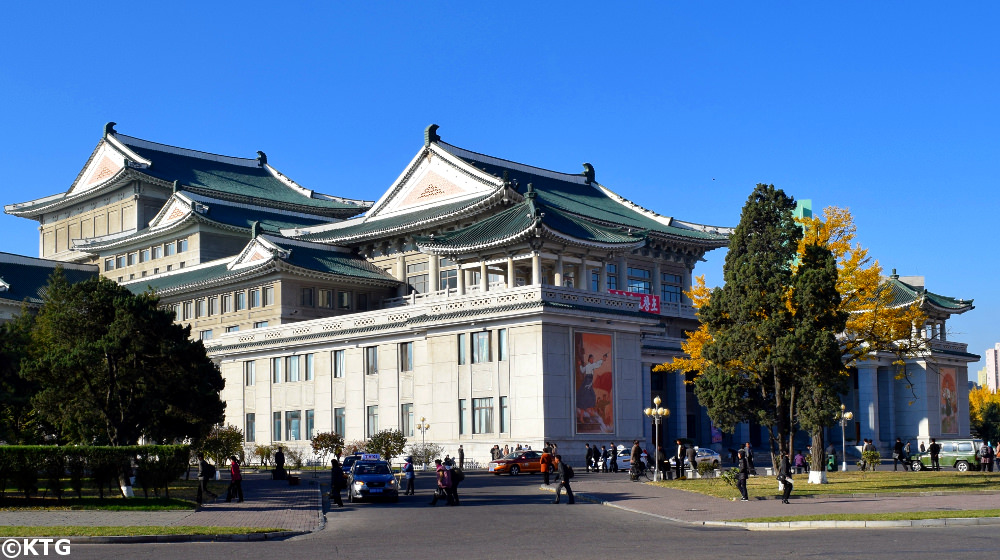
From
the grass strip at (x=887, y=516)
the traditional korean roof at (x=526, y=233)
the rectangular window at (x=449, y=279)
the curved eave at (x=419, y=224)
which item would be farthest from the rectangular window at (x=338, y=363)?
the grass strip at (x=887, y=516)

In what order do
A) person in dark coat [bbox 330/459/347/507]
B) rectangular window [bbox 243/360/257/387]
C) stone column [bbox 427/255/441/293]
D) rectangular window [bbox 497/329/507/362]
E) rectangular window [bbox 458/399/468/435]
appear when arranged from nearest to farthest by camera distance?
person in dark coat [bbox 330/459/347/507], rectangular window [bbox 497/329/507/362], rectangular window [bbox 458/399/468/435], stone column [bbox 427/255/441/293], rectangular window [bbox 243/360/257/387]

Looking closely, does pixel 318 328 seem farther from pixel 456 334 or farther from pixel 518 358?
pixel 518 358

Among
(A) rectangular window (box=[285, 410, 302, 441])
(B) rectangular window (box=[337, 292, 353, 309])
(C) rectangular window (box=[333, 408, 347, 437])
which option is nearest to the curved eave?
(B) rectangular window (box=[337, 292, 353, 309])

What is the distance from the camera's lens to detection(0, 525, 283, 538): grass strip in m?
24.9

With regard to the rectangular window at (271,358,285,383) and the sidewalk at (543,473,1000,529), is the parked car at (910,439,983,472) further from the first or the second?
the rectangular window at (271,358,285,383)

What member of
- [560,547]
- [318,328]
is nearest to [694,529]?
[560,547]

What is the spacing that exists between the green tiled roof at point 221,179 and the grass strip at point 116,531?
67.6 metres

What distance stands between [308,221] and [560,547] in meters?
76.3

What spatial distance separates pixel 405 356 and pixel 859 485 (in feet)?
99.8

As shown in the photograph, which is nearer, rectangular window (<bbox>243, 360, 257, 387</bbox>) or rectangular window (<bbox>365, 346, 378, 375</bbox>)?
rectangular window (<bbox>365, 346, 378, 375</bbox>)

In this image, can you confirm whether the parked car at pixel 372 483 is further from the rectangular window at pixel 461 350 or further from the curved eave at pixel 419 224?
the curved eave at pixel 419 224

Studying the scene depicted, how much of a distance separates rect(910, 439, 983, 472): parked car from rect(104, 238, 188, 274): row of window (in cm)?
5616

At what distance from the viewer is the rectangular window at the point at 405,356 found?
6481 centimetres

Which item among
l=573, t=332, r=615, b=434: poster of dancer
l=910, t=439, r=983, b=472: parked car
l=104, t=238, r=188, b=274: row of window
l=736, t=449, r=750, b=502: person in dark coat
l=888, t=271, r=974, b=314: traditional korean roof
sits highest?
l=104, t=238, r=188, b=274: row of window
